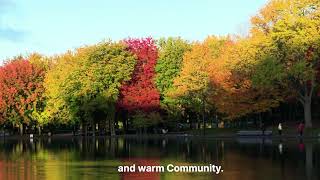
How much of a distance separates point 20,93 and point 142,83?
2141 cm

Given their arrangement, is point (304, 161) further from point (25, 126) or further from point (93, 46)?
point (25, 126)

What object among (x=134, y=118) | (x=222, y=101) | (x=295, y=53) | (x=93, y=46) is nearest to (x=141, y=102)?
(x=134, y=118)

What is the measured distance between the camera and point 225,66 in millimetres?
65062

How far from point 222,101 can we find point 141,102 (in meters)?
16.3

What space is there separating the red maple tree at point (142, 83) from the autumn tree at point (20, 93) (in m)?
15.7

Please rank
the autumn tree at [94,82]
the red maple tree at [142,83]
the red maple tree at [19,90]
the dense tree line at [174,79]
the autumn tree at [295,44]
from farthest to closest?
the red maple tree at [19,90] → the autumn tree at [94,82] → the red maple tree at [142,83] → the dense tree line at [174,79] → the autumn tree at [295,44]

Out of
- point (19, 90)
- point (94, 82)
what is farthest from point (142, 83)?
point (19, 90)

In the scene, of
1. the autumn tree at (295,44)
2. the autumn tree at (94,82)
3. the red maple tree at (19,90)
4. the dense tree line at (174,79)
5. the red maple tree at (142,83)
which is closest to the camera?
the autumn tree at (295,44)

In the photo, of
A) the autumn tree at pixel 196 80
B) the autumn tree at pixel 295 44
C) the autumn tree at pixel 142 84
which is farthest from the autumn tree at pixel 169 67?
the autumn tree at pixel 295 44

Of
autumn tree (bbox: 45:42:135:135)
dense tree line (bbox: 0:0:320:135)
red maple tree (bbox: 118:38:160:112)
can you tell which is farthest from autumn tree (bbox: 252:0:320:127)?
autumn tree (bbox: 45:42:135:135)

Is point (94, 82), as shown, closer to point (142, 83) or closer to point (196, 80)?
point (142, 83)

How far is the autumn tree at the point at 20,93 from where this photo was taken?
86438mm

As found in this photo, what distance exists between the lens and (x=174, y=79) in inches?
2953

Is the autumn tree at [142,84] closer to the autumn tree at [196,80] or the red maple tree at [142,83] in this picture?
the red maple tree at [142,83]
